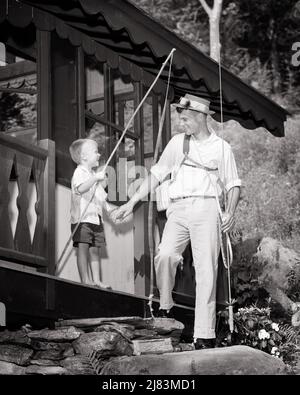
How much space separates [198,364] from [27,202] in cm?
209

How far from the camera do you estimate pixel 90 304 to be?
8844mm

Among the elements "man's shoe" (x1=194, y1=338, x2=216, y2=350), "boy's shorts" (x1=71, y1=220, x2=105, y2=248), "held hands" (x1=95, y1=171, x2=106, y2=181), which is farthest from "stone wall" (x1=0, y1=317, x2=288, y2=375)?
"held hands" (x1=95, y1=171, x2=106, y2=181)

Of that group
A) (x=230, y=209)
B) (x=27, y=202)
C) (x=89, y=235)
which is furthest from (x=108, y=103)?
(x=27, y=202)

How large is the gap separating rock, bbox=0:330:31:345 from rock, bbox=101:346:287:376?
82 cm

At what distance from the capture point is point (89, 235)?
9.22 meters

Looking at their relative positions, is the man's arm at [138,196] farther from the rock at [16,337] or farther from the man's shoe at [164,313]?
the rock at [16,337]

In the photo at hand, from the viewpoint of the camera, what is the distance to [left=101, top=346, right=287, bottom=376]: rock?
8.02 m

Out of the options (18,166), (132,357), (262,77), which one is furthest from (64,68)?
(262,77)

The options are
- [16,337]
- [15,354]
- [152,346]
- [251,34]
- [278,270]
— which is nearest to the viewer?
[15,354]

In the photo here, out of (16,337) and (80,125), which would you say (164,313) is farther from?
(80,125)

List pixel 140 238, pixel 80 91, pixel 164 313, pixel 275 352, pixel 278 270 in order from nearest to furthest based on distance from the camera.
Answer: pixel 164 313
pixel 80 91
pixel 140 238
pixel 275 352
pixel 278 270

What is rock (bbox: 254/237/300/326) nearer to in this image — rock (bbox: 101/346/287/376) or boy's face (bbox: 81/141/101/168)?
boy's face (bbox: 81/141/101/168)

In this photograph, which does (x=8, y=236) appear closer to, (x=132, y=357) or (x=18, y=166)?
(x=18, y=166)

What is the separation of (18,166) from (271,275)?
Answer: 632cm
